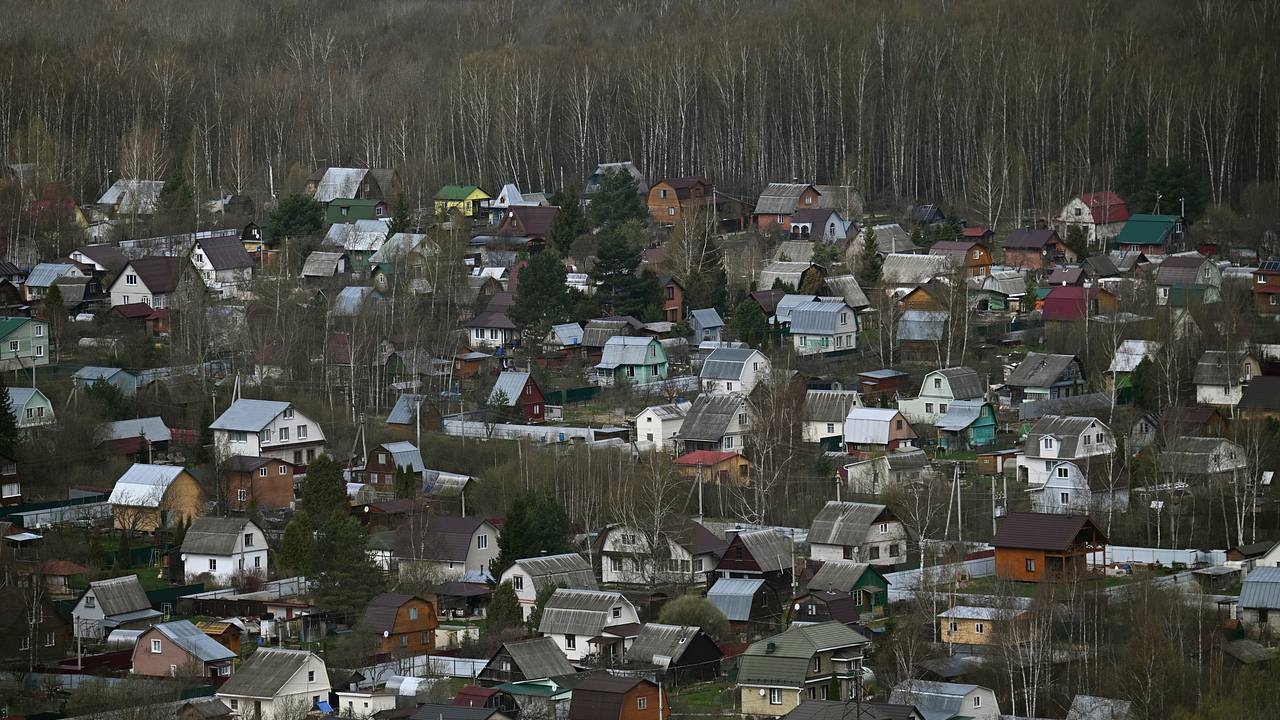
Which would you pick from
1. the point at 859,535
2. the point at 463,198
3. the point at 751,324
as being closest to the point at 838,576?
the point at 859,535

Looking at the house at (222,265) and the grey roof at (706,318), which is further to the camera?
the house at (222,265)

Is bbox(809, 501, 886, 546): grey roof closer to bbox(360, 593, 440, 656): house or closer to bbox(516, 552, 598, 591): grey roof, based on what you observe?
bbox(516, 552, 598, 591): grey roof

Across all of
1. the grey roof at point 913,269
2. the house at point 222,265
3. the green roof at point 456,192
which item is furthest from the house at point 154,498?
the green roof at point 456,192

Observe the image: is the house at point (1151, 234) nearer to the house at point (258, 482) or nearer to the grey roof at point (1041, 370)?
the grey roof at point (1041, 370)

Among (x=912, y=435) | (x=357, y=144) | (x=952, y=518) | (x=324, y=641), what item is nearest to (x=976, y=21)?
(x=357, y=144)

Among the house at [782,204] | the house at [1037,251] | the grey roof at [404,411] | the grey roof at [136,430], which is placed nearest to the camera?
the grey roof at [136,430]

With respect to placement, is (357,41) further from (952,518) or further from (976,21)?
(952,518)
